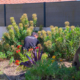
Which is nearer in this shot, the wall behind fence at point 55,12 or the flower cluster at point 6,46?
the flower cluster at point 6,46

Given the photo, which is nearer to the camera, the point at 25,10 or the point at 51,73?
the point at 51,73

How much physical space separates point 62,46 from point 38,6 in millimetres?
4312

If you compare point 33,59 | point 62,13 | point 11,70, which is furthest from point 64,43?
point 62,13

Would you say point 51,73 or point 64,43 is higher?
point 64,43

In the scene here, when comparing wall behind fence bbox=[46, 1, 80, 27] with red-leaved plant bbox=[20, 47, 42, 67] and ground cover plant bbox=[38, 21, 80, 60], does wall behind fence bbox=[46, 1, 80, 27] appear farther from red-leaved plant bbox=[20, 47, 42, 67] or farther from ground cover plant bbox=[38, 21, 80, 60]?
red-leaved plant bbox=[20, 47, 42, 67]

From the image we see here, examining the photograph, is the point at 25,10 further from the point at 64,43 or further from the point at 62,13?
the point at 64,43

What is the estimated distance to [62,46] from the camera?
5457 mm

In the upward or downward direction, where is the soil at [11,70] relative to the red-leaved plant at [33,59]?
downward

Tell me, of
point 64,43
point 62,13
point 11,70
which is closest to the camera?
point 11,70

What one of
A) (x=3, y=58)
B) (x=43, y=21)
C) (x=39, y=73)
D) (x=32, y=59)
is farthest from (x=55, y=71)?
(x=43, y=21)

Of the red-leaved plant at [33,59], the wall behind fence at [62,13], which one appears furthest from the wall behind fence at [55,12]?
the red-leaved plant at [33,59]

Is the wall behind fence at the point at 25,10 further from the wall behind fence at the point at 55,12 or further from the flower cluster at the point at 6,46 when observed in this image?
the flower cluster at the point at 6,46

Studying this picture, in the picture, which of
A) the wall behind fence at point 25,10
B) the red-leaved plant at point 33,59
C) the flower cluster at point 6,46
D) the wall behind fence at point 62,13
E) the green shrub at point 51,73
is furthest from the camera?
the wall behind fence at point 25,10

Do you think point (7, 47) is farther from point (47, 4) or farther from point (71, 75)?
point (47, 4)
